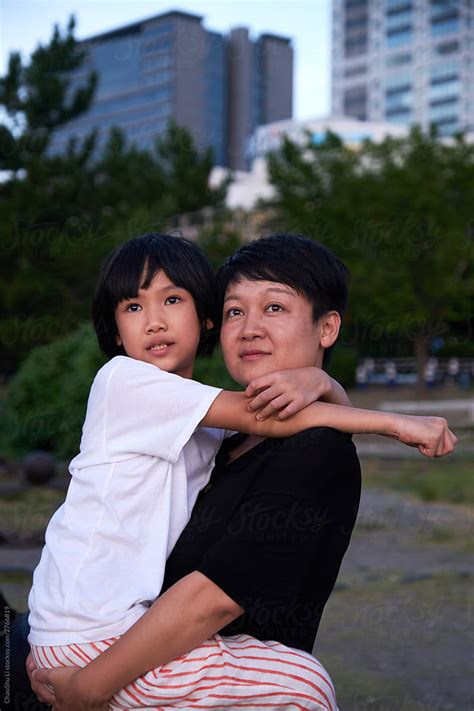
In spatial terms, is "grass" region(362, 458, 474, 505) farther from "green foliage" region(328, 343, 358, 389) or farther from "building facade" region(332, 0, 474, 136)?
"building facade" region(332, 0, 474, 136)

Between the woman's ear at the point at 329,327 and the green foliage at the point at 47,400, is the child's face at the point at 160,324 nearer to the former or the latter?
the woman's ear at the point at 329,327

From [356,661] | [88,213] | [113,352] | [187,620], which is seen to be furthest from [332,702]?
[88,213]

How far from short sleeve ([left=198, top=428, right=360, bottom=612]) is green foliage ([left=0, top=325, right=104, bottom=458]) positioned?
8339mm

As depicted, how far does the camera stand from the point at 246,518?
1.85 m

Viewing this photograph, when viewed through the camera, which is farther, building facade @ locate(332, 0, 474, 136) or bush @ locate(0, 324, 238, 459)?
building facade @ locate(332, 0, 474, 136)

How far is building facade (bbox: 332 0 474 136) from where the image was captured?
114 meters

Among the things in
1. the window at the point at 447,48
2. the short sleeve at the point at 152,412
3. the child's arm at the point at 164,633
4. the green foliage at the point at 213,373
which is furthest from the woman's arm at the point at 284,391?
the window at the point at 447,48

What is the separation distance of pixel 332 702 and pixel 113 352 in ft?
3.48

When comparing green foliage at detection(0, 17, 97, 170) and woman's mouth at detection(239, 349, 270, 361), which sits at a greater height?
green foliage at detection(0, 17, 97, 170)

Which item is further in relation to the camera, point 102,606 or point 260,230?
point 260,230

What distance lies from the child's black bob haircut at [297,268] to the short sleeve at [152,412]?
0.94 feet

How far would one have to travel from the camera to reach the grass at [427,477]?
10.3 m

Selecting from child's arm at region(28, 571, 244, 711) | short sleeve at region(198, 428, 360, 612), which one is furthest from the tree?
child's arm at region(28, 571, 244, 711)

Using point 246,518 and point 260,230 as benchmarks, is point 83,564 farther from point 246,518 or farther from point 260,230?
point 260,230
